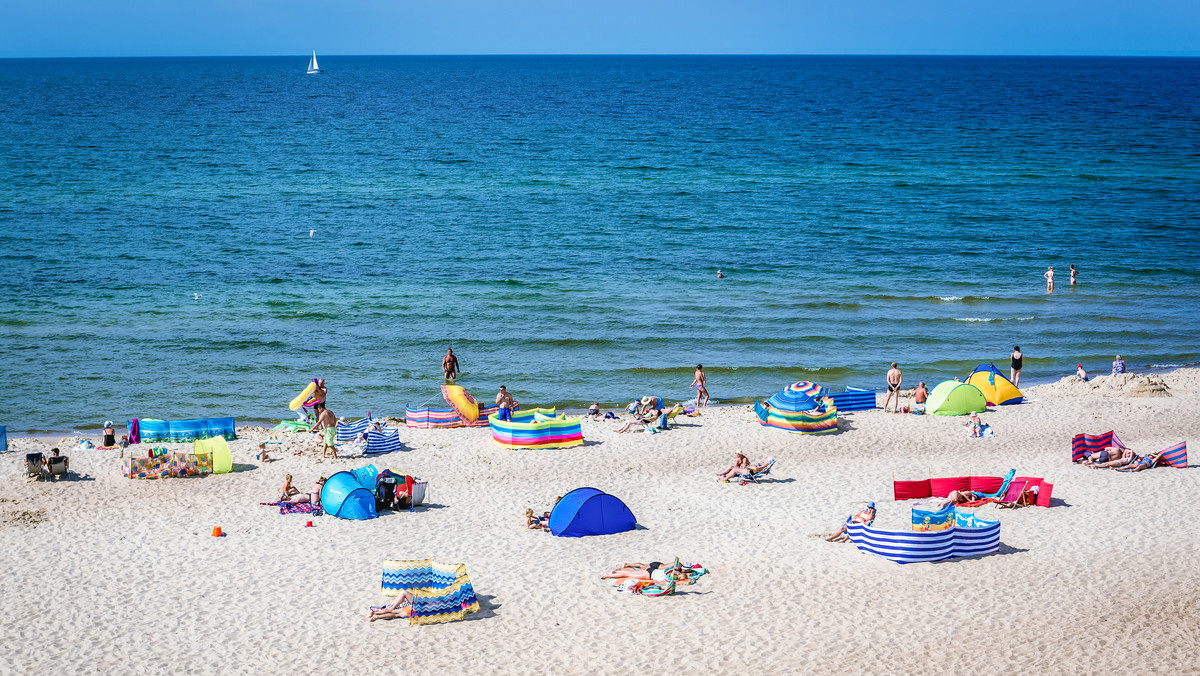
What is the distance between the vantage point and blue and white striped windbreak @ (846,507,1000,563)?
598 inches

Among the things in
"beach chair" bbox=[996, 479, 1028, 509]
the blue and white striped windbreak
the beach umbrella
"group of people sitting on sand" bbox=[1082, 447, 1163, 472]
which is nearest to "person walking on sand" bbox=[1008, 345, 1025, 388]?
"group of people sitting on sand" bbox=[1082, 447, 1163, 472]

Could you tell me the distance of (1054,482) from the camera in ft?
61.9

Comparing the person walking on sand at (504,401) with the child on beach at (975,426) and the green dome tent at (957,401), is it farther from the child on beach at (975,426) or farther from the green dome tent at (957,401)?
the child on beach at (975,426)

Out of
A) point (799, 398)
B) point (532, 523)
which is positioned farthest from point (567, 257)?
point (532, 523)

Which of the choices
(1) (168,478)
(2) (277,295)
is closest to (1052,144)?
(2) (277,295)

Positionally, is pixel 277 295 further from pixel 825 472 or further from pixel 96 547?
pixel 825 472

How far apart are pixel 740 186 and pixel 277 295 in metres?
31.2

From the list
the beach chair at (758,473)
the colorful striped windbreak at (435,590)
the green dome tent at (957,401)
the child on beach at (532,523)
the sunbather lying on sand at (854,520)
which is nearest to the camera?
the colorful striped windbreak at (435,590)

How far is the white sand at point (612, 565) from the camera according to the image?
1278 cm

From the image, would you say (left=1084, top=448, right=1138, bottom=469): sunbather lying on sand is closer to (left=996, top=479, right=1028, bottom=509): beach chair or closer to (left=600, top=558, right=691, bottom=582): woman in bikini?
(left=996, top=479, right=1028, bottom=509): beach chair

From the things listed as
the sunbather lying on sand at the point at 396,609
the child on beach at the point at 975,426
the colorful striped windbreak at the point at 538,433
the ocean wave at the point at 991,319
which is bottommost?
the sunbather lying on sand at the point at 396,609

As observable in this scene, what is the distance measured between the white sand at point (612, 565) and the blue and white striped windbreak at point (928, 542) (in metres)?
0.25

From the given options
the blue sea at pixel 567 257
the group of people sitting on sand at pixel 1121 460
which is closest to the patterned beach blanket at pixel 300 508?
the blue sea at pixel 567 257

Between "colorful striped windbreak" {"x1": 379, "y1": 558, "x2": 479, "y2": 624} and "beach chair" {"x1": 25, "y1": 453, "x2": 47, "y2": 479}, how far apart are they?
961 centimetres
